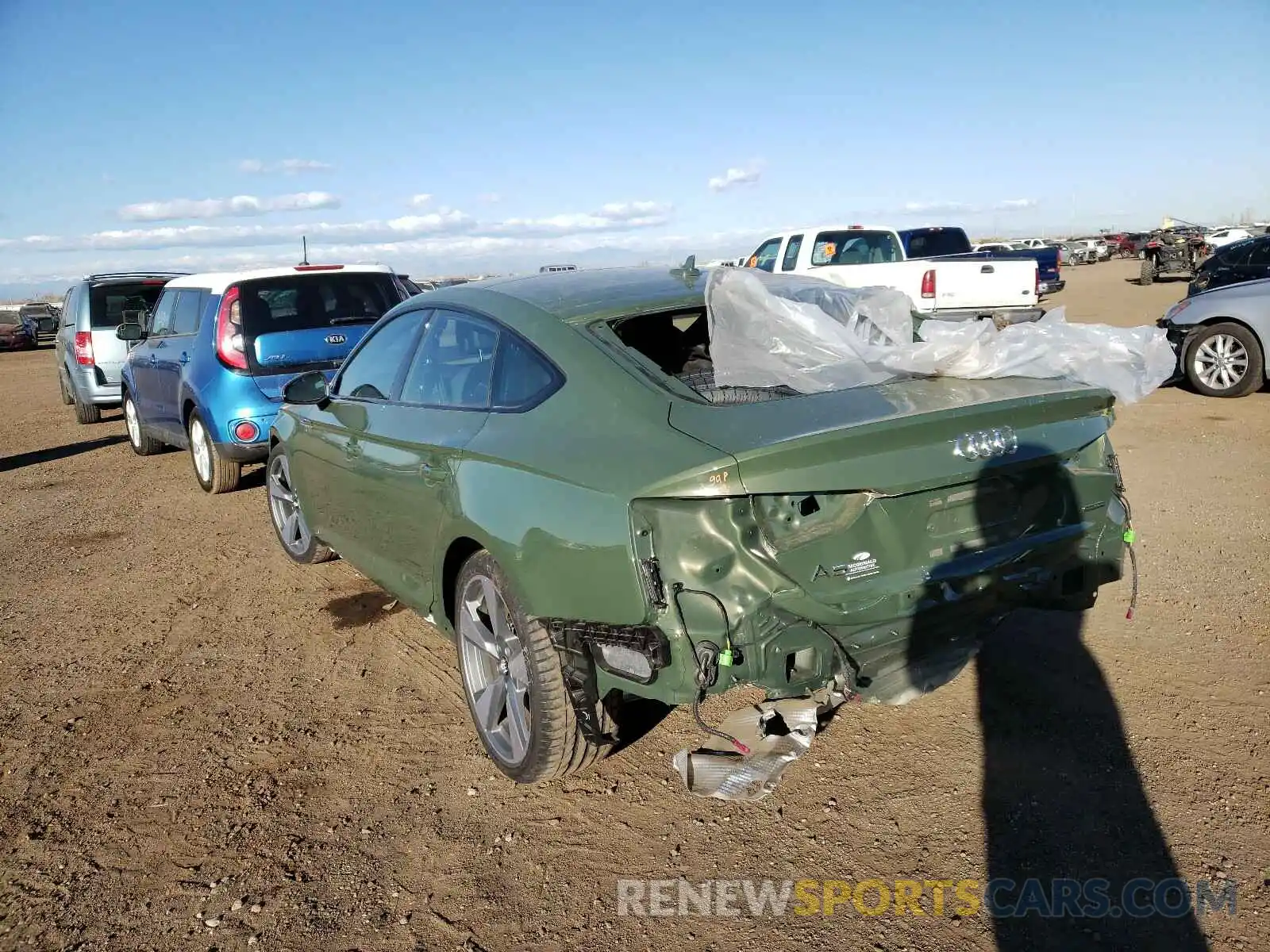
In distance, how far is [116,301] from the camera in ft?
39.1

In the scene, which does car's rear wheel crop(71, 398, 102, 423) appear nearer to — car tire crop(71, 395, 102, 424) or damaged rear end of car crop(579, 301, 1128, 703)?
car tire crop(71, 395, 102, 424)

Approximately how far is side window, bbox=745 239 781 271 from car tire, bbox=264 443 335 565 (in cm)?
1025

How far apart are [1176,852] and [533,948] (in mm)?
1872

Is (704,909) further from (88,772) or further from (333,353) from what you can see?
(333,353)

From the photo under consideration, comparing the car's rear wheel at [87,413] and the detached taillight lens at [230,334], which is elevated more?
the detached taillight lens at [230,334]

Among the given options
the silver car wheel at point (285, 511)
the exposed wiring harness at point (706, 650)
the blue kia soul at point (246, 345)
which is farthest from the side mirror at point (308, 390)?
the exposed wiring harness at point (706, 650)

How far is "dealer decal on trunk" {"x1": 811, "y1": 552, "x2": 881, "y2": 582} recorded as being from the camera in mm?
2758

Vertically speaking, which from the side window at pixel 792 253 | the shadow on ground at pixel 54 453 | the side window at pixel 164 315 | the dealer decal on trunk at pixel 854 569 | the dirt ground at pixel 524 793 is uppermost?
the side window at pixel 792 253

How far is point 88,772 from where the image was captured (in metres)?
3.70

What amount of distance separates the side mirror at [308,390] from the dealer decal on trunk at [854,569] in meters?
3.11

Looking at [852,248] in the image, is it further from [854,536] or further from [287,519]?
[854,536]

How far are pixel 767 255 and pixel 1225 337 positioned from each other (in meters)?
6.95

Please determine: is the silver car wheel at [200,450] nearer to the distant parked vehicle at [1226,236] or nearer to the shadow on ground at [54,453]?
the shadow on ground at [54,453]

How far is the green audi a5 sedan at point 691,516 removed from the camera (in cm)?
268
